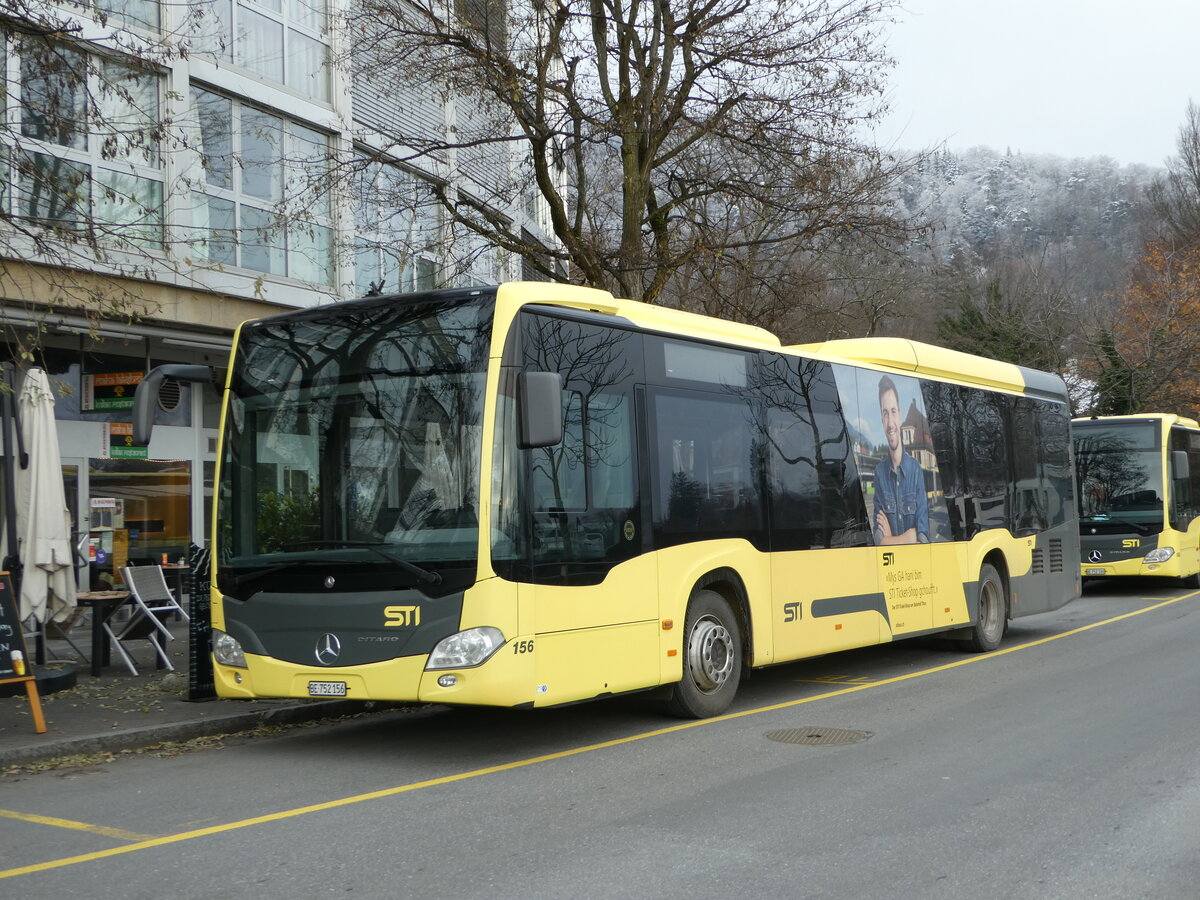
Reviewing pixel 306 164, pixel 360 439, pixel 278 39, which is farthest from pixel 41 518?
pixel 278 39

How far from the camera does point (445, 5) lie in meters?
15.2

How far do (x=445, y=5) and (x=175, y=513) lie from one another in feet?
27.2

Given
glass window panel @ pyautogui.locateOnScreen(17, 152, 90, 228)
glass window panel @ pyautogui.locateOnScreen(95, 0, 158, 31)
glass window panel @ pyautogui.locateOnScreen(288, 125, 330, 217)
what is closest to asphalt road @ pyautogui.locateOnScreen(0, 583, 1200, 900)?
glass window panel @ pyautogui.locateOnScreen(17, 152, 90, 228)

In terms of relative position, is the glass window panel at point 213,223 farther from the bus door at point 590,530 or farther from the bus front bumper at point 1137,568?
the bus front bumper at point 1137,568

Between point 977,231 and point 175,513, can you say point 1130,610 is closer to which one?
point 175,513

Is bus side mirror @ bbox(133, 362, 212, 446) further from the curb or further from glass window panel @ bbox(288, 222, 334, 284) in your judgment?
glass window panel @ bbox(288, 222, 334, 284)

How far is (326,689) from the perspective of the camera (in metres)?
7.89

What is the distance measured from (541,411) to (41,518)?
536 centimetres

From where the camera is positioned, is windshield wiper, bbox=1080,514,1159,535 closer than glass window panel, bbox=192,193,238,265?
No

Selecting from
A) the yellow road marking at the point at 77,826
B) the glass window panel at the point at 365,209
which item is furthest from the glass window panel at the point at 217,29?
the yellow road marking at the point at 77,826

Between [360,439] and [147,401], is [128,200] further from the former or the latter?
[360,439]

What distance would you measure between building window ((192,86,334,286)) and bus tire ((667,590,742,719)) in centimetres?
867

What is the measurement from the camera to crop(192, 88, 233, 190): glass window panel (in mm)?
16609

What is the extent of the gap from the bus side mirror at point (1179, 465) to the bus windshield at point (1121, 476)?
25 cm
